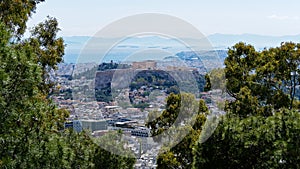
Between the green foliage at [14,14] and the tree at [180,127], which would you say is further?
the tree at [180,127]

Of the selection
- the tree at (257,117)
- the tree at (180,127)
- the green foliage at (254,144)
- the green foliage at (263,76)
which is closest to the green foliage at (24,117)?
the green foliage at (254,144)

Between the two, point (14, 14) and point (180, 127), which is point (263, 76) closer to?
point (180, 127)

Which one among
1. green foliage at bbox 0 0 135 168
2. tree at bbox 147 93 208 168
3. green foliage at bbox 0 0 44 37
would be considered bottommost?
tree at bbox 147 93 208 168

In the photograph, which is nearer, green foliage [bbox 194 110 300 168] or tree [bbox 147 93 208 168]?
green foliage [bbox 194 110 300 168]

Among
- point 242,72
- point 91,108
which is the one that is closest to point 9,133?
point 91,108

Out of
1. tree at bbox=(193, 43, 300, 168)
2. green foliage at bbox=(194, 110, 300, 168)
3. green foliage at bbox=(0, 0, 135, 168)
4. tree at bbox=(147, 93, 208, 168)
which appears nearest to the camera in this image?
green foliage at bbox=(0, 0, 135, 168)

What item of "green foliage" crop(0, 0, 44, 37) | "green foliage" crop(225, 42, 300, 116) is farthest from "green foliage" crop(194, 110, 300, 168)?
"green foliage" crop(0, 0, 44, 37)

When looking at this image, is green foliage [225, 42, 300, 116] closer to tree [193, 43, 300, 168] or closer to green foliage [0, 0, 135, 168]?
tree [193, 43, 300, 168]

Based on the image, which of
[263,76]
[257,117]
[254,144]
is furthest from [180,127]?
[254,144]

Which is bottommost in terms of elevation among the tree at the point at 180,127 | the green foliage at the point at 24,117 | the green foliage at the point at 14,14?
the tree at the point at 180,127

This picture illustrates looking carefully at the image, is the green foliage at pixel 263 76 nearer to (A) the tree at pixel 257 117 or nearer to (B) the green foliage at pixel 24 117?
(A) the tree at pixel 257 117

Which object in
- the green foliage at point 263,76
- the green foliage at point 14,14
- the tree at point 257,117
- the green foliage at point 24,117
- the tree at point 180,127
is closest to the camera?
the green foliage at point 24,117
